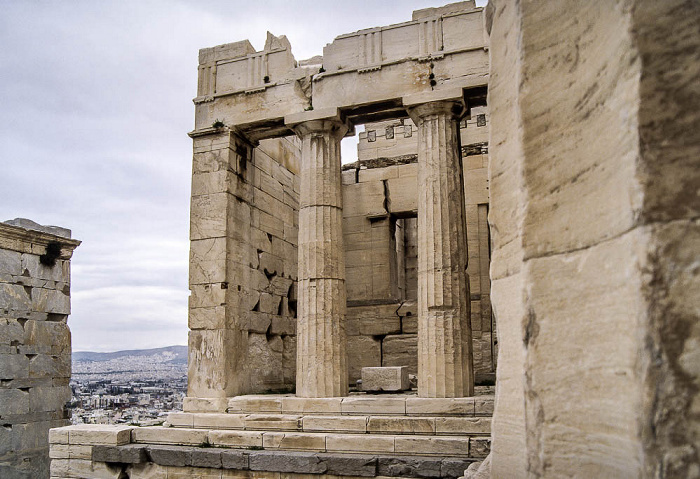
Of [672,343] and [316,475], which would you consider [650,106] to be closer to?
[672,343]

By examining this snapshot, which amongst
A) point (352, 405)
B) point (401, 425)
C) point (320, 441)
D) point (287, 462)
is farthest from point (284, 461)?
point (401, 425)

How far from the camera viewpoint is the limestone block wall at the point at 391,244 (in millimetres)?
13320

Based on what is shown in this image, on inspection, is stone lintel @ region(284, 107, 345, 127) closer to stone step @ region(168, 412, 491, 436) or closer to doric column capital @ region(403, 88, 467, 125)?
doric column capital @ region(403, 88, 467, 125)

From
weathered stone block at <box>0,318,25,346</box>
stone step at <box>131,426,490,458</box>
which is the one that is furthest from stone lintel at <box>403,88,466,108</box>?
weathered stone block at <box>0,318,25,346</box>

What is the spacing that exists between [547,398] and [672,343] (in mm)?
466

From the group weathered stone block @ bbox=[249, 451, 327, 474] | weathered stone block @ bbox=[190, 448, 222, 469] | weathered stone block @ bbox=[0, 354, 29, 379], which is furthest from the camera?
weathered stone block @ bbox=[0, 354, 29, 379]

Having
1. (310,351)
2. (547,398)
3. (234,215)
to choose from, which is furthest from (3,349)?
(547,398)

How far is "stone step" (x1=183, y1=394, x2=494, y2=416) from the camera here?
9.67 meters

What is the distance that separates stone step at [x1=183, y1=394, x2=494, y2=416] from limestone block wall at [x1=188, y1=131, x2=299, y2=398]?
0.27 meters

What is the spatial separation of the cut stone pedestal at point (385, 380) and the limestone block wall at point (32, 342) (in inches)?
288

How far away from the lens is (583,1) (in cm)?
187

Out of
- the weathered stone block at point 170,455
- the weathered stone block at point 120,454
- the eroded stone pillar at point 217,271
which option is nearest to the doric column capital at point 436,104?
the eroded stone pillar at point 217,271

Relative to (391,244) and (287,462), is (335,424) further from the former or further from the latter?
(391,244)

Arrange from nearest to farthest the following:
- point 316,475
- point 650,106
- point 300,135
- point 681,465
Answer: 1. point 681,465
2. point 650,106
3. point 316,475
4. point 300,135
